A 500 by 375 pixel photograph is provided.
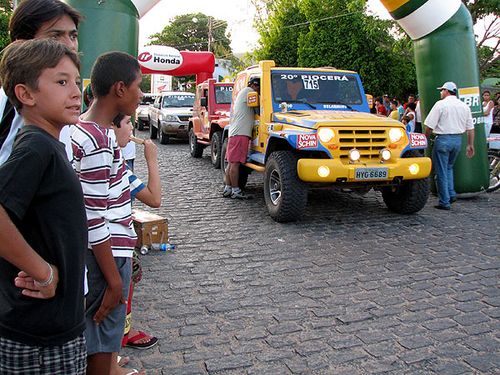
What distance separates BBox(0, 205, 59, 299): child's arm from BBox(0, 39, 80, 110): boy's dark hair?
41 centimetres

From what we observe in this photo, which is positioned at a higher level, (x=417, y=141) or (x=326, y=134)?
(x=326, y=134)

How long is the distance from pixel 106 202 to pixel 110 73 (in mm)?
564

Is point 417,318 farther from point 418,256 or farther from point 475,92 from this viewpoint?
point 475,92

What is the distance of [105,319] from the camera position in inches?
86.1

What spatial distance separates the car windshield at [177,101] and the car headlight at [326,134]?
452 inches

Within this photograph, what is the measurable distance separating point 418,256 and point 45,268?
4259 mm

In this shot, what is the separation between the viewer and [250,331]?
136 inches

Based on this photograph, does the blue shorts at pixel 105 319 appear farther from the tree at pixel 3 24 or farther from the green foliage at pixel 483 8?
the tree at pixel 3 24

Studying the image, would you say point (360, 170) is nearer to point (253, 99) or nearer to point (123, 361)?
point (253, 99)

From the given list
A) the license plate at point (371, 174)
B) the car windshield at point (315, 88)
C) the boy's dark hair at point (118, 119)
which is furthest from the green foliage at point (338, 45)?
the boy's dark hair at point (118, 119)

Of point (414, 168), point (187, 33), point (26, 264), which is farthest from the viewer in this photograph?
point (187, 33)

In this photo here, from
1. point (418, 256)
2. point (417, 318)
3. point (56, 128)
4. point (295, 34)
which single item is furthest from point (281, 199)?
point (295, 34)

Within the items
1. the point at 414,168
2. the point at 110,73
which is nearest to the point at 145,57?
the point at 414,168

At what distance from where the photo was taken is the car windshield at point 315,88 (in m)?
7.40
